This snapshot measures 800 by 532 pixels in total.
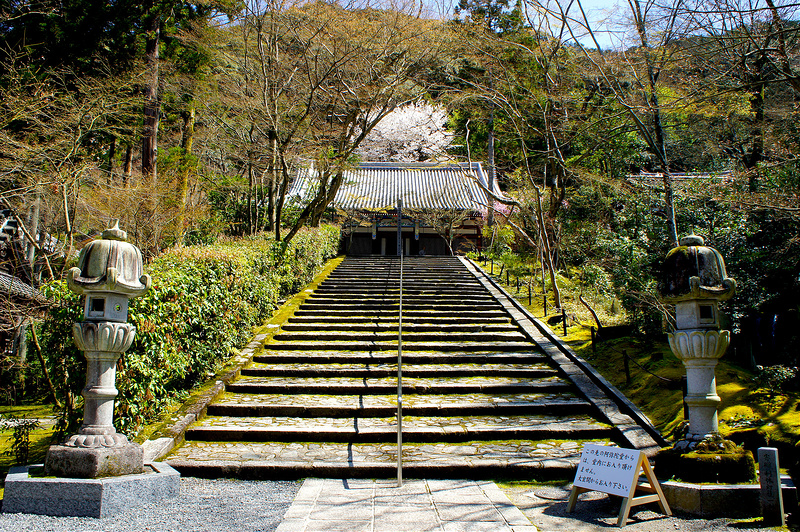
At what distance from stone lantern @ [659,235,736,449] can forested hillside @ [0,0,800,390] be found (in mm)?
1578

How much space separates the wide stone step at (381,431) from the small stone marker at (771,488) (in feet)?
7.77

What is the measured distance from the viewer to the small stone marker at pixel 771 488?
3.66 meters

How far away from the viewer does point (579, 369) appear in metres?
7.86

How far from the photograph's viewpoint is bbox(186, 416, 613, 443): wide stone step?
5953mm

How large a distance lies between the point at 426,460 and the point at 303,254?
8983 millimetres

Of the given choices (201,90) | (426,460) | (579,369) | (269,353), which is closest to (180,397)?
(269,353)

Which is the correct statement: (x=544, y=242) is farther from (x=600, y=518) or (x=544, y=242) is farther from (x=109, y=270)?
(x=109, y=270)

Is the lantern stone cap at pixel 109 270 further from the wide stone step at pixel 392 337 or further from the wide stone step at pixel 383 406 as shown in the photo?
the wide stone step at pixel 392 337

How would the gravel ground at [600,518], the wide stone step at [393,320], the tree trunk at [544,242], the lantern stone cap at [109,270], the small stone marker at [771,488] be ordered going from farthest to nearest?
the tree trunk at [544,242]
the wide stone step at [393,320]
the lantern stone cap at [109,270]
the gravel ground at [600,518]
the small stone marker at [771,488]

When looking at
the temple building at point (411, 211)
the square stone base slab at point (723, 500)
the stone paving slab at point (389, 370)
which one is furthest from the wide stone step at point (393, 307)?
the temple building at point (411, 211)

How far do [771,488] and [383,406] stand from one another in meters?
4.09

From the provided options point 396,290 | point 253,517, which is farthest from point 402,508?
point 396,290

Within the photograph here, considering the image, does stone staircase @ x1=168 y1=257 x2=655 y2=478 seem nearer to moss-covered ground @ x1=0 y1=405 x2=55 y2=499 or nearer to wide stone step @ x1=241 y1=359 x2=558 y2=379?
wide stone step @ x1=241 y1=359 x2=558 y2=379

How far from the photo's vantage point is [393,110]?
13.0 metres
